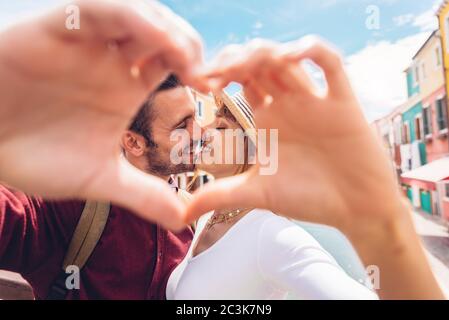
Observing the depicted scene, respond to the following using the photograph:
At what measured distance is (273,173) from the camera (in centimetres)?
70

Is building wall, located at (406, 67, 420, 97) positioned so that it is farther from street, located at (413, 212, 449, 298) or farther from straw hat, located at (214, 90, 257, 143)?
straw hat, located at (214, 90, 257, 143)

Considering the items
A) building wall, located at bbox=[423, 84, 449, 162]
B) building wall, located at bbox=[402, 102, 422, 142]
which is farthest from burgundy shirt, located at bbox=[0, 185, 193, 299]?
building wall, located at bbox=[402, 102, 422, 142]

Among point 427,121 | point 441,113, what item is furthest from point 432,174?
point 427,121

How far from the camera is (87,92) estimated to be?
0.57 m

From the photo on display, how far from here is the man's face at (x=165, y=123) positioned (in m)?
1.65

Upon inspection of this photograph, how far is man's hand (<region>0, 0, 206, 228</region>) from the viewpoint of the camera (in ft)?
1.67

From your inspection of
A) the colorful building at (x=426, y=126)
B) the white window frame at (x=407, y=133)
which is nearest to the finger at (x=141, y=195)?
the colorful building at (x=426, y=126)

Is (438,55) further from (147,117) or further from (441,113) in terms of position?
(147,117)

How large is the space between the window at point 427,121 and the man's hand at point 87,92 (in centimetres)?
1702

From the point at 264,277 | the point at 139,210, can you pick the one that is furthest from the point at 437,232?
the point at 139,210

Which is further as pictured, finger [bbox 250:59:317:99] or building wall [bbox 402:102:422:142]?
building wall [bbox 402:102:422:142]

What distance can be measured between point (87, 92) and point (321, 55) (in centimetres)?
44

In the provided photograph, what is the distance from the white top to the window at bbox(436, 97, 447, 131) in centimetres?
1454

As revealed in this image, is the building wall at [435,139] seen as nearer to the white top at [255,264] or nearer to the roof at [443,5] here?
the roof at [443,5]
